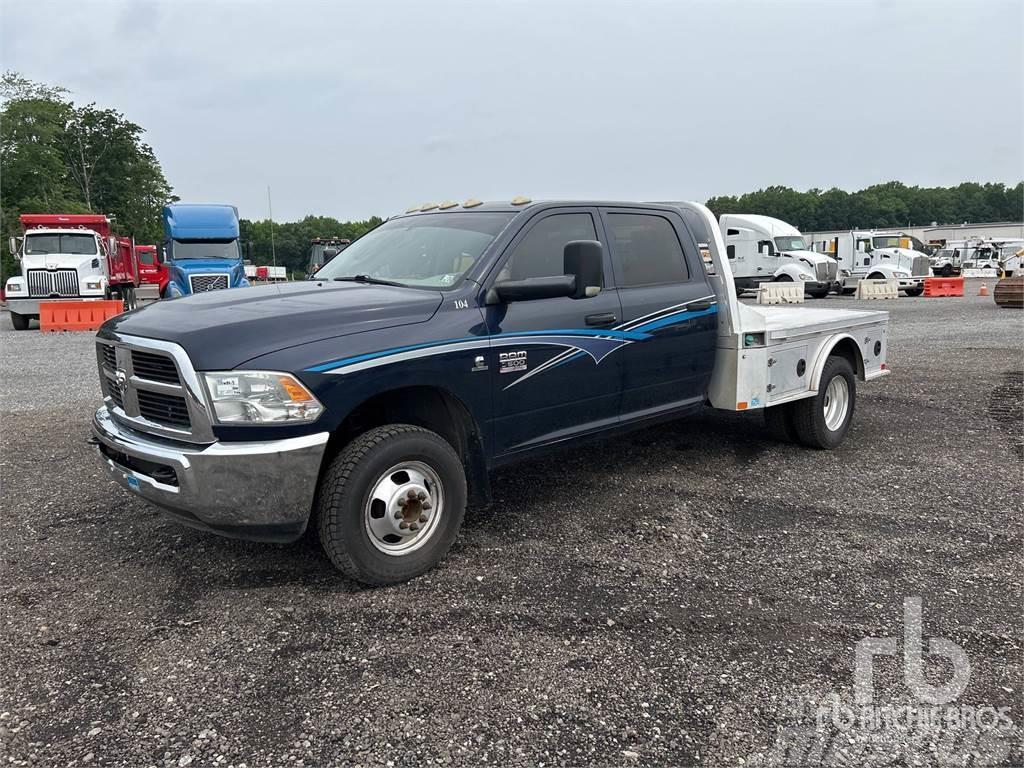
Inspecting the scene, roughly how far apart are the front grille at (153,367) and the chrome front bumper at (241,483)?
31 centimetres

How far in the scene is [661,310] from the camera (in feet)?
16.2

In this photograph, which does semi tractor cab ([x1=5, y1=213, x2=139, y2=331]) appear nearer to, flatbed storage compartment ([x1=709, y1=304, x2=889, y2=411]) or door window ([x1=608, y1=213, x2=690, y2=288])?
door window ([x1=608, y1=213, x2=690, y2=288])

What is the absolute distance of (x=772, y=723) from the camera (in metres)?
2.67

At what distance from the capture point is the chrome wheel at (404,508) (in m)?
3.62

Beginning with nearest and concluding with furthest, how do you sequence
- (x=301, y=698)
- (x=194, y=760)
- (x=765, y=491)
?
(x=194, y=760), (x=301, y=698), (x=765, y=491)

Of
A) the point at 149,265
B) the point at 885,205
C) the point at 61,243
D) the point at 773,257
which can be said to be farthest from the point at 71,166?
the point at 885,205

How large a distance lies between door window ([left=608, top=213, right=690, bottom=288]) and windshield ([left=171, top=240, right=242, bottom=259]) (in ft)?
60.0

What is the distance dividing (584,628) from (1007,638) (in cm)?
180

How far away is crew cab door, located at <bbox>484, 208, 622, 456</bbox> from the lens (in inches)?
161

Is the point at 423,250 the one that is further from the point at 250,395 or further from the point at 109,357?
the point at 109,357

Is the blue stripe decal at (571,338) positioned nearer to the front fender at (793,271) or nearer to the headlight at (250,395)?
the headlight at (250,395)

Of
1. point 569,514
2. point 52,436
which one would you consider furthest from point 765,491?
point 52,436

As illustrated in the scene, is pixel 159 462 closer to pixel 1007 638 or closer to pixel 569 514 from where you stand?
pixel 569 514

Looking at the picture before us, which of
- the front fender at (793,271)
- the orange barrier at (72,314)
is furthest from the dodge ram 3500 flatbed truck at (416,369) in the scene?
the front fender at (793,271)
